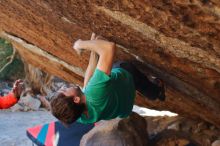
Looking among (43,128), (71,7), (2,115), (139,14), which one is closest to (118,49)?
(71,7)

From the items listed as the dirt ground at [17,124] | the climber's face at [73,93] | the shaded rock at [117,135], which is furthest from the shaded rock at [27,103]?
the climber's face at [73,93]

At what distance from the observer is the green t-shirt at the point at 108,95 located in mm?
2650

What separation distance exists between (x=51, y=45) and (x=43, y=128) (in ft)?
6.80

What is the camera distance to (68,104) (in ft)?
8.52

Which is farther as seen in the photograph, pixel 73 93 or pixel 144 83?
pixel 144 83

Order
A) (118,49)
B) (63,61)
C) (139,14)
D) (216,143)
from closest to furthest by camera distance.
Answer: (139,14) → (118,49) → (216,143) → (63,61)

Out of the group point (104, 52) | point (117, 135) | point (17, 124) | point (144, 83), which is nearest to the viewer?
point (104, 52)

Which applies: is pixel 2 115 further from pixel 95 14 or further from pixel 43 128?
pixel 95 14

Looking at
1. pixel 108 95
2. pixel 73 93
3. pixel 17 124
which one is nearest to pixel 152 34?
pixel 108 95

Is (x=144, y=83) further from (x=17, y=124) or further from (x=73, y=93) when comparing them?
(x=17, y=124)

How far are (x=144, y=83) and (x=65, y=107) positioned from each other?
1011mm

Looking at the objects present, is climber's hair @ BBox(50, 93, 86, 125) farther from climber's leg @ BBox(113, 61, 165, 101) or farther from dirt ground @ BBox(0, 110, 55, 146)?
dirt ground @ BBox(0, 110, 55, 146)

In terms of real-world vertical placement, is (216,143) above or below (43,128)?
above

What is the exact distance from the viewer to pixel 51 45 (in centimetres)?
460
